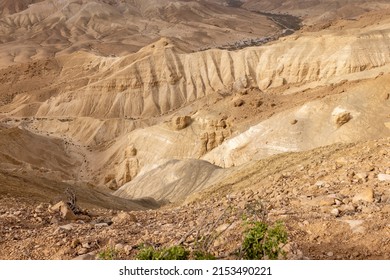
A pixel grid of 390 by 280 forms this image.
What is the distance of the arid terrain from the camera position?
737 cm

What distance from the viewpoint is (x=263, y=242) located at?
225 inches

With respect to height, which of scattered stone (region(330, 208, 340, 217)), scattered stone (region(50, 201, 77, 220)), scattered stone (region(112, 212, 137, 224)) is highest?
scattered stone (region(330, 208, 340, 217))

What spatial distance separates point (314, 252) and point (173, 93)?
2150 inches

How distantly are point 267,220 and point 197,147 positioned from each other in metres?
27.9

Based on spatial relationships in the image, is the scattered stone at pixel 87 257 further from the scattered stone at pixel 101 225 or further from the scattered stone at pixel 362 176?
the scattered stone at pixel 362 176

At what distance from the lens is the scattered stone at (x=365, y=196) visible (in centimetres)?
779

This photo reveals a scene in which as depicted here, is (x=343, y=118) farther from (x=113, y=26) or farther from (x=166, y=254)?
(x=113, y=26)

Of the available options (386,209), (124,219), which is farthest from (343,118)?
(386,209)

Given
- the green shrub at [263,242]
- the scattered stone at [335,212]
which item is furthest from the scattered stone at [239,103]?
the green shrub at [263,242]

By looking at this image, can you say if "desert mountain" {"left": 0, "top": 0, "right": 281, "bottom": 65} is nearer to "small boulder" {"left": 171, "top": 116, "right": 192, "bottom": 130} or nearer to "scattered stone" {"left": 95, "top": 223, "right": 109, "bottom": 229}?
"small boulder" {"left": 171, "top": 116, "right": 192, "bottom": 130}

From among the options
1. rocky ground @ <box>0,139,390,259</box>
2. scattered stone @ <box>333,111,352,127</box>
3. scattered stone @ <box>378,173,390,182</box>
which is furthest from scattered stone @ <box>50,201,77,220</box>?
scattered stone @ <box>333,111,352,127</box>

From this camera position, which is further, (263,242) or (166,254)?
(263,242)

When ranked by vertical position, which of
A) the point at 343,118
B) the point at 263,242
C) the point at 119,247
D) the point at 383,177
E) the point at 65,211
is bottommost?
the point at 343,118

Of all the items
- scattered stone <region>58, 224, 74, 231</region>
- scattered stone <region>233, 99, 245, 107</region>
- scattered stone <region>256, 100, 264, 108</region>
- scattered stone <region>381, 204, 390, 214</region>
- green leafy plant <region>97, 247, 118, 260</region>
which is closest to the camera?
green leafy plant <region>97, 247, 118, 260</region>
